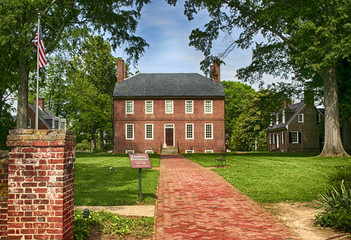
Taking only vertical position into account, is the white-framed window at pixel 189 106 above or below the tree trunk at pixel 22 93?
above

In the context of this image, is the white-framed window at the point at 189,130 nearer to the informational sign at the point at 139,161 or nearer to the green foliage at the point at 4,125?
the green foliage at the point at 4,125

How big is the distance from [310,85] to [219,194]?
23105 millimetres

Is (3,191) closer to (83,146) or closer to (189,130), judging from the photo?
(189,130)

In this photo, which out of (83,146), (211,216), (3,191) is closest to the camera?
(3,191)

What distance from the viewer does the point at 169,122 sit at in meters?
39.3

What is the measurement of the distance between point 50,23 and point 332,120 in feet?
64.2

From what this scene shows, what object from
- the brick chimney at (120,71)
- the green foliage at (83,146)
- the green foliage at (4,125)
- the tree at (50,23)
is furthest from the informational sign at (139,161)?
the green foliage at (83,146)

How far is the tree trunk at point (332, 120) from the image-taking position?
76.1ft

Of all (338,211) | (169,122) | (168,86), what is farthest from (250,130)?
(338,211)

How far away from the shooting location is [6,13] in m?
14.7

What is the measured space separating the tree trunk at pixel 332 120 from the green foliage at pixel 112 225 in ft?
66.4

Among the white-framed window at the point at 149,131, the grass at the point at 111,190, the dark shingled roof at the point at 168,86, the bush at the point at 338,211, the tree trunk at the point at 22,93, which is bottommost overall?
the grass at the point at 111,190

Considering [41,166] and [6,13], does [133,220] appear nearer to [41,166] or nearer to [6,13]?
[41,166]

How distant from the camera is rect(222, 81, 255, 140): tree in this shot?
5872 cm
